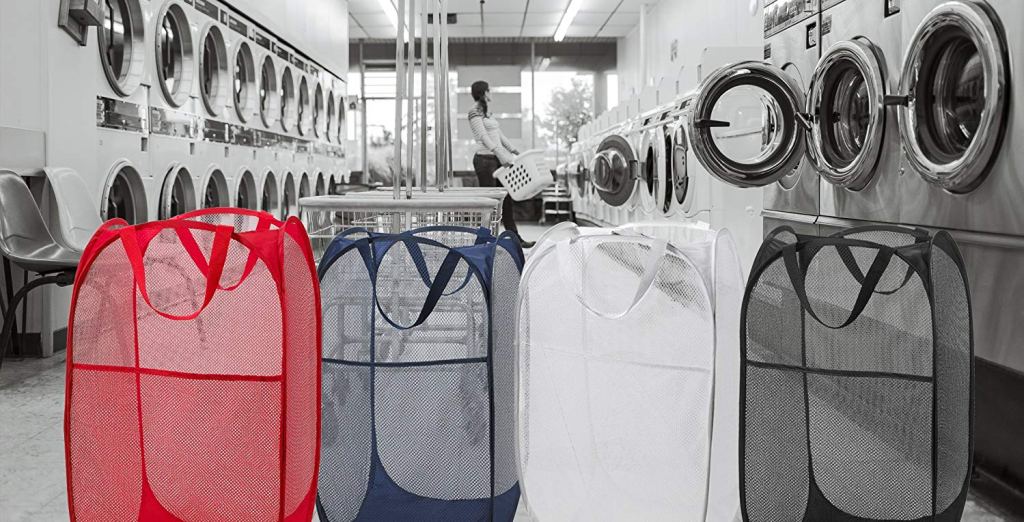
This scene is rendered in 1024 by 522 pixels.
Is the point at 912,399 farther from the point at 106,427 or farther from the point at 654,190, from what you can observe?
the point at 654,190

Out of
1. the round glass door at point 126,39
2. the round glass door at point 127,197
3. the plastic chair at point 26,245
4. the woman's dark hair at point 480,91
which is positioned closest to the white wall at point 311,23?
the round glass door at point 126,39

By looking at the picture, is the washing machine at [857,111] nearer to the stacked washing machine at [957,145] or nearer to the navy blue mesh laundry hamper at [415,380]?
the stacked washing machine at [957,145]

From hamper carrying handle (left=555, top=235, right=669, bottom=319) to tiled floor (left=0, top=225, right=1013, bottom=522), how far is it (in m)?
0.60

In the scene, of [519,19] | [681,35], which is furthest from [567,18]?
[681,35]

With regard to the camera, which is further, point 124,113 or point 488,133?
point 488,133

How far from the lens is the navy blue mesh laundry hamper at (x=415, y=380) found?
1.71 metres

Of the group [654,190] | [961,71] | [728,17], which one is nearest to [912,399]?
[961,71]

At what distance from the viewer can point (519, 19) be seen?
36.8 feet

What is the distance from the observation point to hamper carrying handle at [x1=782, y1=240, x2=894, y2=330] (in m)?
1.50

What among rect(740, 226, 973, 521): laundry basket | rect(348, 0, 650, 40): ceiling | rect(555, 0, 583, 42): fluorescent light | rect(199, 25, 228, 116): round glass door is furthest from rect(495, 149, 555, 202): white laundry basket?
rect(555, 0, 583, 42): fluorescent light

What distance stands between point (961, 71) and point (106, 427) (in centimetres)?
202

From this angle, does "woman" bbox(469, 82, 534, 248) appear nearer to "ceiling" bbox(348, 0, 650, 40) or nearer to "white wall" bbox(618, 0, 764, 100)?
"white wall" bbox(618, 0, 764, 100)

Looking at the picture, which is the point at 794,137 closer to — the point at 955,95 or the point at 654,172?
the point at 955,95

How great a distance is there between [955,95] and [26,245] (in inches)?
121
